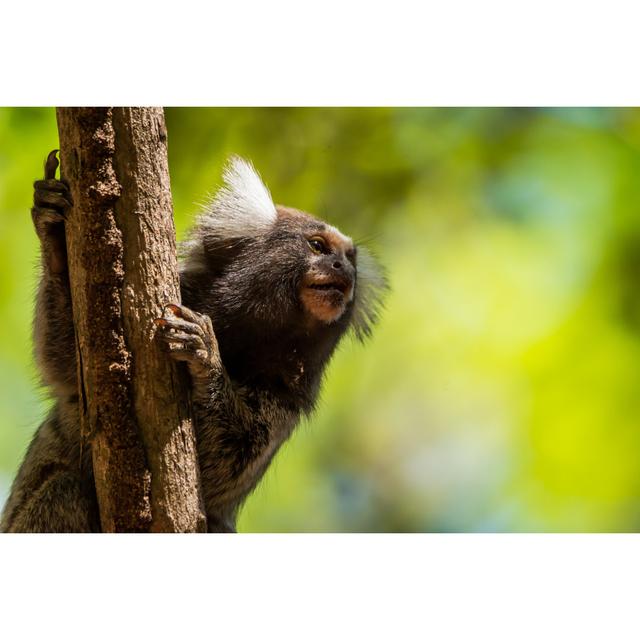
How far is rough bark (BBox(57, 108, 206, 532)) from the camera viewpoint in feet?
9.45

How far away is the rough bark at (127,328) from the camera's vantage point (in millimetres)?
2881

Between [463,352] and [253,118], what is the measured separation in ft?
5.94

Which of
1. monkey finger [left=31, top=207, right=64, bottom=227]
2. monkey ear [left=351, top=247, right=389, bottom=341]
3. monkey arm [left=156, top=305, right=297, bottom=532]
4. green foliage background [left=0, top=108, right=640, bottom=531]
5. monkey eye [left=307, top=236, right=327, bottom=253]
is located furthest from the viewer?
monkey ear [left=351, top=247, right=389, bottom=341]

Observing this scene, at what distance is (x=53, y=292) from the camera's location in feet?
11.7

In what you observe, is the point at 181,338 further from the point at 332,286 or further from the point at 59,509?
the point at 332,286

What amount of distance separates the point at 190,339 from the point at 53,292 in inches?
35.0

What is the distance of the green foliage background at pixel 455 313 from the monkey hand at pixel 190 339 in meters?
1.42

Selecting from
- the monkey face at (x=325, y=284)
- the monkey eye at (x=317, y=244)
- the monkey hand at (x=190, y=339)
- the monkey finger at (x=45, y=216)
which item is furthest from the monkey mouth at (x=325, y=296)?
the monkey finger at (x=45, y=216)

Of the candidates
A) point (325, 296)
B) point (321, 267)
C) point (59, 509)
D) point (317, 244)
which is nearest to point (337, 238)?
point (317, 244)

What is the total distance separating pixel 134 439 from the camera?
113 inches

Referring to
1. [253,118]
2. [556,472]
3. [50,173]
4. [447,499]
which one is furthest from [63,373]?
[556,472]

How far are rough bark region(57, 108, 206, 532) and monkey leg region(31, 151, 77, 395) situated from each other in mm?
252

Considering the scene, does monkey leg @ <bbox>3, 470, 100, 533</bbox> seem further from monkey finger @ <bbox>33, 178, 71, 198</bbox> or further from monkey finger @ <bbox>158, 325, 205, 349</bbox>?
monkey finger @ <bbox>33, 178, 71, 198</bbox>

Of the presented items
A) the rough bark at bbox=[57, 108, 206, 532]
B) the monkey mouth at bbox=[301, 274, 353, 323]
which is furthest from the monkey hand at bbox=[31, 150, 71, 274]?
the monkey mouth at bbox=[301, 274, 353, 323]
